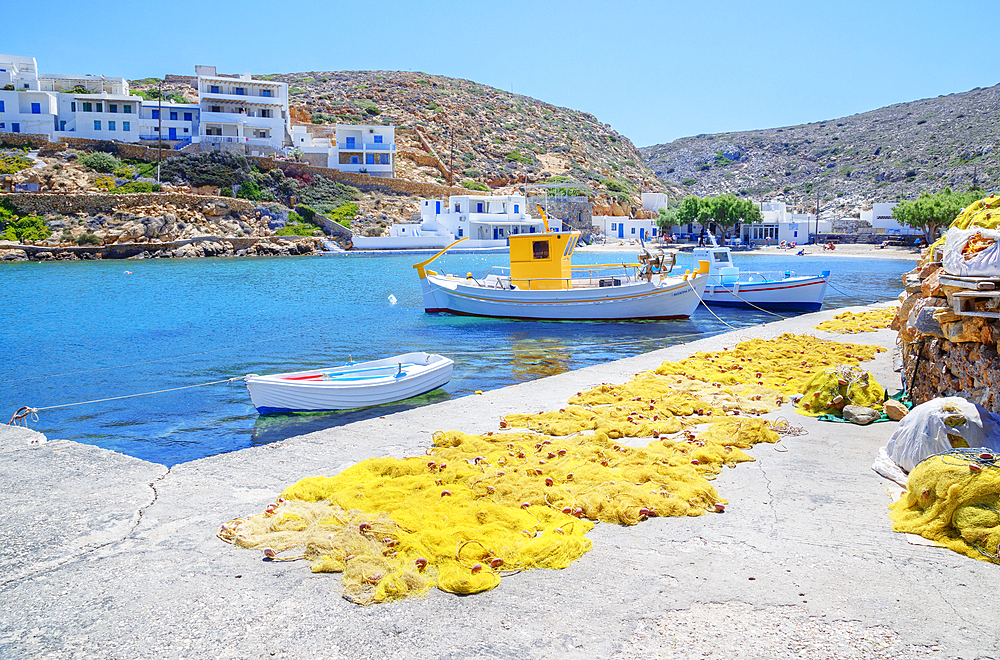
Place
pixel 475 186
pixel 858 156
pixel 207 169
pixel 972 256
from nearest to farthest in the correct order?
pixel 972 256
pixel 207 169
pixel 475 186
pixel 858 156

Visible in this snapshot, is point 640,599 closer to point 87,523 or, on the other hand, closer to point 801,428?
point 87,523

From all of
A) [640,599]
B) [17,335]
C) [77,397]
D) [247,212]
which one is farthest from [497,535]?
[247,212]

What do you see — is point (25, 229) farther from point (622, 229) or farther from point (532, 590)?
point (532, 590)

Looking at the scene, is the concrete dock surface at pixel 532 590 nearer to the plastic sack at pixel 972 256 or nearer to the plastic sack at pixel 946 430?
the plastic sack at pixel 946 430

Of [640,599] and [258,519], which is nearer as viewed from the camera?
[640,599]

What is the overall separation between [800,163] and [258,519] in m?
119

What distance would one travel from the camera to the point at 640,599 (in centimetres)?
389

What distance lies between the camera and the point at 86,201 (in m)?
52.0

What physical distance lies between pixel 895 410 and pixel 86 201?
57.2 meters

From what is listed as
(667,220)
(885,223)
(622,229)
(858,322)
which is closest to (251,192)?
(622,229)

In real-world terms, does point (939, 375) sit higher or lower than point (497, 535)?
higher

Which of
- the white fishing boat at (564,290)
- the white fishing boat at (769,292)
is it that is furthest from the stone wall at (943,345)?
the white fishing boat at (769,292)

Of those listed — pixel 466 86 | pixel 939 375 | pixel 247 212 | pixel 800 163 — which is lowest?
pixel 939 375

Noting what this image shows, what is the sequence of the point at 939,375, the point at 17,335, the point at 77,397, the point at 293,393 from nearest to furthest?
the point at 939,375
the point at 293,393
the point at 77,397
the point at 17,335
